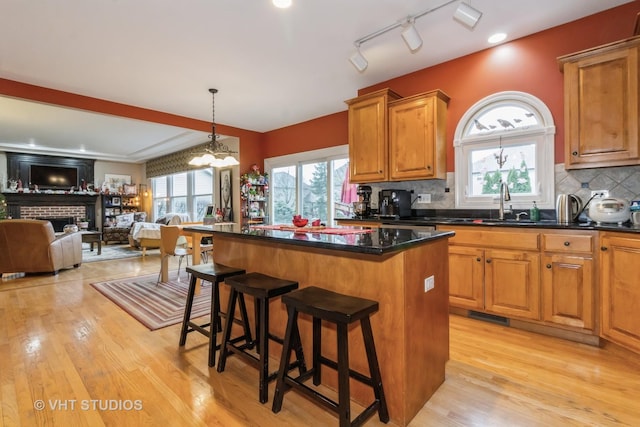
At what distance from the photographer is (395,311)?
1568 millimetres

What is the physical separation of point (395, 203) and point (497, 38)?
185 centimetres

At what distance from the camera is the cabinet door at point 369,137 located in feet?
11.8

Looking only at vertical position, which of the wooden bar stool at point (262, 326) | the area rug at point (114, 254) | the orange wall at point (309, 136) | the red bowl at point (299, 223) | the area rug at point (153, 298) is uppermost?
the orange wall at point (309, 136)

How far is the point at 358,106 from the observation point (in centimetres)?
380

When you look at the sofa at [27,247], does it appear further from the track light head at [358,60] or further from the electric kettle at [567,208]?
the electric kettle at [567,208]

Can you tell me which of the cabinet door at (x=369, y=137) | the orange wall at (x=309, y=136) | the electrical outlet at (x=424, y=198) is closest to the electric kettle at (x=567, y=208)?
the electrical outlet at (x=424, y=198)

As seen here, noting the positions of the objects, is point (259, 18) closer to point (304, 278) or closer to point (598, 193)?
point (304, 278)

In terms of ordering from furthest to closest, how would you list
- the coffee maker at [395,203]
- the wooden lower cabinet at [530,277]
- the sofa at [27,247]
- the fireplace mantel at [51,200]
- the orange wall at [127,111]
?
the fireplace mantel at [51,200] → the sofa at [27,247] → the orange wall at [127,111] → the coffee maker at [395,203] → the wooden lower cabinet at [530,277]

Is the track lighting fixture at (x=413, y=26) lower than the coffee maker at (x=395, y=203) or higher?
higher

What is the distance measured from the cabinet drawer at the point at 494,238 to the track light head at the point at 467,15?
5.35 ft

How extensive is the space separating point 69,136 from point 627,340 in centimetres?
952

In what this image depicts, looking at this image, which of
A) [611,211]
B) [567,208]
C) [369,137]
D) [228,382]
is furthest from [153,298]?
[611,211]

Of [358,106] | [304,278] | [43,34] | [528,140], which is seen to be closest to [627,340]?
[528,140]

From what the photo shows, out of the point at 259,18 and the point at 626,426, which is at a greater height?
the point at 259,18
